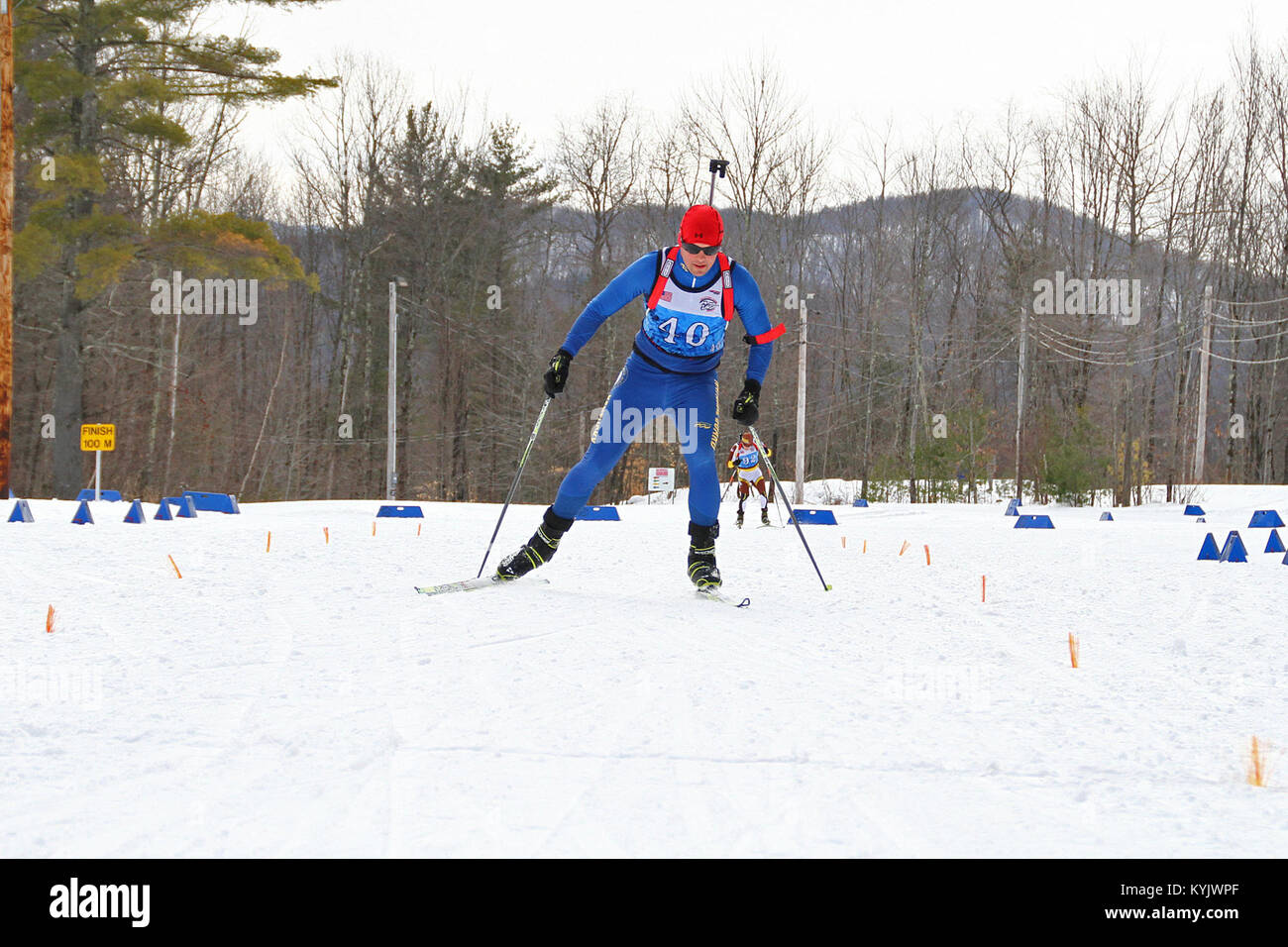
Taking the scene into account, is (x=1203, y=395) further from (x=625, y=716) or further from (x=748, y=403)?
(x=625, y=716)

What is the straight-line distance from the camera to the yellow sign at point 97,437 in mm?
14477

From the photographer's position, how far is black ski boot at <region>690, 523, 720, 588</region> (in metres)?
6.05

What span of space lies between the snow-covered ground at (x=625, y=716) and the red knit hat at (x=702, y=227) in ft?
7.15

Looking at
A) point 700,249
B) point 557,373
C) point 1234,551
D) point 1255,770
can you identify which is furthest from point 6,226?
point 1255,770

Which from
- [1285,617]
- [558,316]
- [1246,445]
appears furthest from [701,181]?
[1285,617]

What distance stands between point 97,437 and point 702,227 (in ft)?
40.9

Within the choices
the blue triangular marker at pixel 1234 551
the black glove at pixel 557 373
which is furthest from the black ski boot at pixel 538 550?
the blue triangular marker at pixel 1234 551

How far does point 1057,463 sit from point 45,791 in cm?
2504

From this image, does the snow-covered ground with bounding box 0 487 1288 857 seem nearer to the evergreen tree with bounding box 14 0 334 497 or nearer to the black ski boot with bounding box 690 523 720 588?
→ the black ski boot with bounding box 690 523 720 588

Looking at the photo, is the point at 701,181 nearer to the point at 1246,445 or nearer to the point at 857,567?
the point at 1246,445

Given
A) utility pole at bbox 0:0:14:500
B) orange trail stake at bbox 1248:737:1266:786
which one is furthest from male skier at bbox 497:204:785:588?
utility pole at bbox 0:0:14:500

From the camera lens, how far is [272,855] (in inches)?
80.0

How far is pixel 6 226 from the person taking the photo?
15.1m
